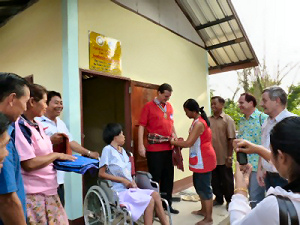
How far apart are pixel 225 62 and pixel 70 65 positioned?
4983 mm

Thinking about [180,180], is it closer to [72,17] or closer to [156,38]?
[156,38]

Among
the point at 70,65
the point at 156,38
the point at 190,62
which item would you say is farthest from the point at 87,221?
the point at 190,62

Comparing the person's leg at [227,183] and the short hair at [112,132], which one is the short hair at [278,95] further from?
the person's leg at [227,183]

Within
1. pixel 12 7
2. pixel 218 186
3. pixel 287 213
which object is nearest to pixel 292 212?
pixel 287 213

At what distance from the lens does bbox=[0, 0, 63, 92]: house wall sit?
10.2 ft

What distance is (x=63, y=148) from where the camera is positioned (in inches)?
78.1

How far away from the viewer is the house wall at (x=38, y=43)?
123 inches

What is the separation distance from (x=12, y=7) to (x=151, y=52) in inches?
93.3

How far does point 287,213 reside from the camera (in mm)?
856

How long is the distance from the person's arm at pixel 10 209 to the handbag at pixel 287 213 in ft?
3.60

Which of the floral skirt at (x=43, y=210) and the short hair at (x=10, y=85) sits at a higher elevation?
the short hair at (x=10, y=85)

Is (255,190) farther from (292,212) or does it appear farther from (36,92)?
(36,92)

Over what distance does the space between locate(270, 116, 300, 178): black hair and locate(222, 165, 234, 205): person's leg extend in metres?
3.05

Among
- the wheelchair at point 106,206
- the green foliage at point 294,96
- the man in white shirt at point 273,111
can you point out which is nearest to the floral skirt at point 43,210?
the wheelchair at point 106,206
